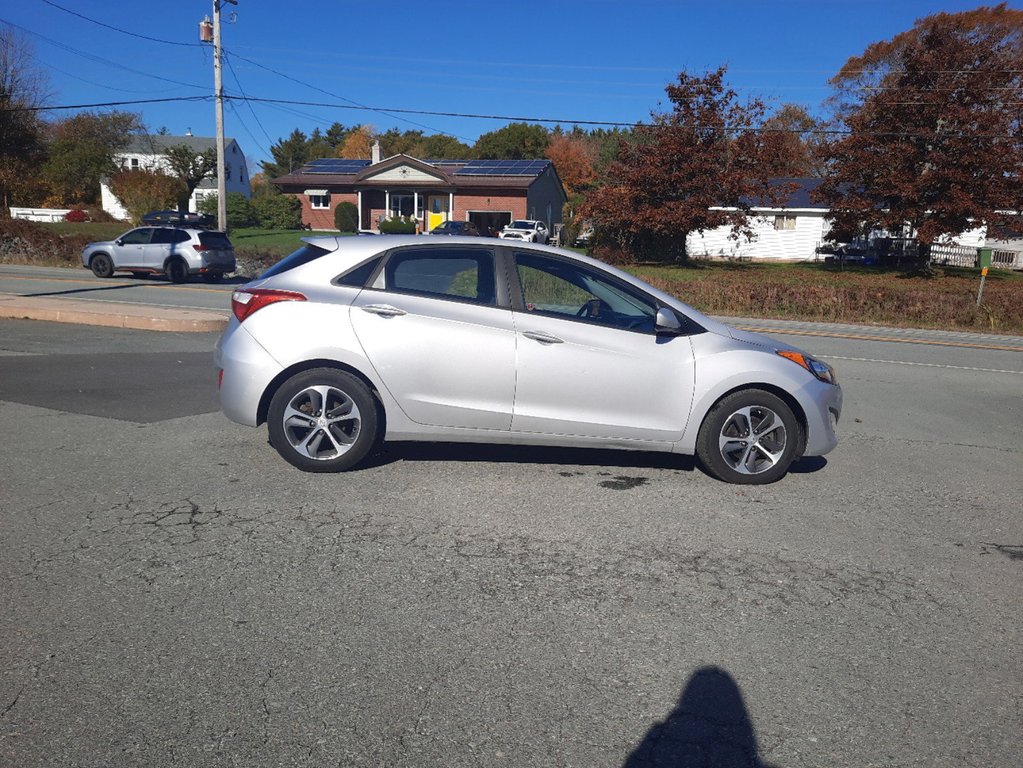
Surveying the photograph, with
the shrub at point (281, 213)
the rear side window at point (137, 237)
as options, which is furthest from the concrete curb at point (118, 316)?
the shrub at point (281, 213)

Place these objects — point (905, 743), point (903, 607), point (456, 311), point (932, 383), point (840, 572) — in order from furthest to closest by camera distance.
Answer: point (932, 383) < point (456, 311) < point (840, 572) < point (903, 607) < point (905, 743)

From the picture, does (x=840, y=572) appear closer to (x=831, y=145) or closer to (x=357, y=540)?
(x=357, y=540)

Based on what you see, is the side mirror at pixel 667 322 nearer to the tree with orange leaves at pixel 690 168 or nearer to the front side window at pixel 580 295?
the front side window at pixel 580 295

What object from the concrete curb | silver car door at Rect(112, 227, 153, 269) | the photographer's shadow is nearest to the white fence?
silver car door at Rect(112, 227, 153, 269)

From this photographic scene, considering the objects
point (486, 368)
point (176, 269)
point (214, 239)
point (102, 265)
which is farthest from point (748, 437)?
point (102, 265)

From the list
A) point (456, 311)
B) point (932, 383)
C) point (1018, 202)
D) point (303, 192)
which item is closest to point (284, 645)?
point (456, 311)

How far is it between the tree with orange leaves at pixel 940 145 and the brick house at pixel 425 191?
955 inches

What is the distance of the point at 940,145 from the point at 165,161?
5467cm

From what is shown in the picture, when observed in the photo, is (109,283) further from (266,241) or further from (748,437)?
(748,437)

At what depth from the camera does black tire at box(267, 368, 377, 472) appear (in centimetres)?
579

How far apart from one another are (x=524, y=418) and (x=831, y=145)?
32505 mm

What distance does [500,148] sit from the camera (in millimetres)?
83188

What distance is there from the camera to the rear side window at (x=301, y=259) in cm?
609

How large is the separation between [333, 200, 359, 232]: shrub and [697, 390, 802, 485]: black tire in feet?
169
